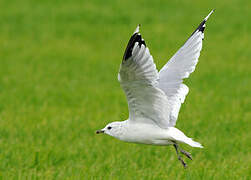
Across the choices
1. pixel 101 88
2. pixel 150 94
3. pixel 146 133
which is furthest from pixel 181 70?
pixel 101 88

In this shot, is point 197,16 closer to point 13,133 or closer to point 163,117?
point 13,133

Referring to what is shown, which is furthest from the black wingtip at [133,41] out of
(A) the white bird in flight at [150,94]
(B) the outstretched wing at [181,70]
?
(B) the outstretched wing at [181,70]

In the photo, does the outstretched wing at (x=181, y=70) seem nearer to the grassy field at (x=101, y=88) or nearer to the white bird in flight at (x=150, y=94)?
the white bird in flight at (x=150, y=94)

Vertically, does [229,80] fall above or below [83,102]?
above

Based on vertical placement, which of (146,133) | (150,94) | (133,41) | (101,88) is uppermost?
(101,88)

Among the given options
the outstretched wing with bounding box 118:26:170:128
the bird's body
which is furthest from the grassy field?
the outstretched wing with bounding box 118:26:170:128

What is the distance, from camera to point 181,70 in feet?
20.8

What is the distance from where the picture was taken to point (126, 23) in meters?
17.5

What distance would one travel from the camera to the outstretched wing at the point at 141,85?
479cm

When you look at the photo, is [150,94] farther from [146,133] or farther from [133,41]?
[133,41]

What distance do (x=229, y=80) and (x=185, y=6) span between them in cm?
724

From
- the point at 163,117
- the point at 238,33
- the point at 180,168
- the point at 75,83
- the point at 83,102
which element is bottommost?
the point at 180,168

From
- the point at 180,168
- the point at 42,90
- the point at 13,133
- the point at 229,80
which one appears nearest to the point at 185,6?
the point at 229,80

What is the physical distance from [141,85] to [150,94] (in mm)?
218
